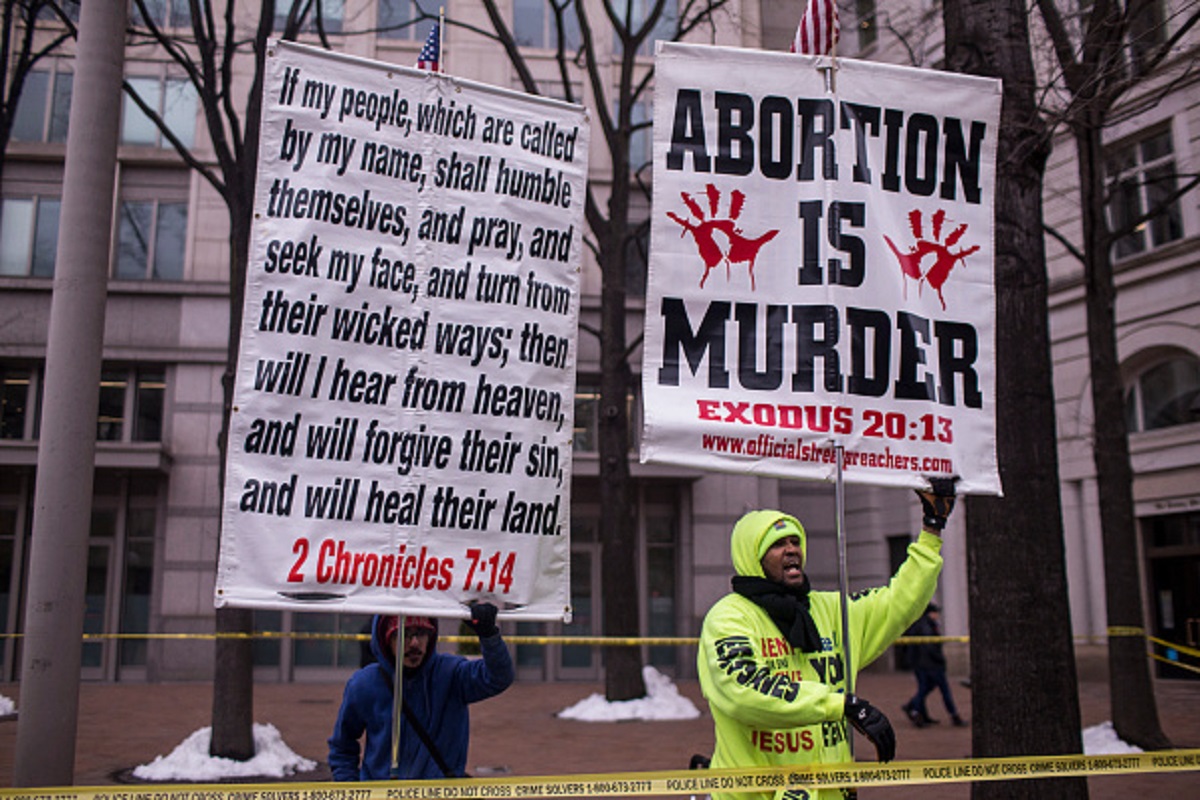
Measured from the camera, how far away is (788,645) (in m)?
4.08

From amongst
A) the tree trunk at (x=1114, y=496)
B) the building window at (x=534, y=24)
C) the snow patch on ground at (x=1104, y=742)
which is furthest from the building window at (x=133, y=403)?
the snow patch on ground at (x=1104, y=742)

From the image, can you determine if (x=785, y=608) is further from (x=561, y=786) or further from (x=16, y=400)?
(x=16, y=400)

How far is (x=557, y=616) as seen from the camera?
4.70 meters

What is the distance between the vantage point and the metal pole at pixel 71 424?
5805 millimetres

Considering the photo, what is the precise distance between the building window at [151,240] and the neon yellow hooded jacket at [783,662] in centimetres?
2147

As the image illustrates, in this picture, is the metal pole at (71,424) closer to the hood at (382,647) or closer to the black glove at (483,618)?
the hood at (382,647)

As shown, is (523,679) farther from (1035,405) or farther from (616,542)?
(1035,405)

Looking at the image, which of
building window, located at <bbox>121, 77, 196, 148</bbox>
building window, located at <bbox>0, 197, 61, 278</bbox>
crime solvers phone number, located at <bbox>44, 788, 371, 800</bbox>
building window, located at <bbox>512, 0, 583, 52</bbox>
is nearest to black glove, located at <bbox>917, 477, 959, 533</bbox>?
crime solvers phone number, located at <bbox>44, 788, 371, 800</bbox>

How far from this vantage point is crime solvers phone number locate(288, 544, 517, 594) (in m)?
4.30

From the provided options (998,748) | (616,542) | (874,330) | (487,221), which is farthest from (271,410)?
(616,542)

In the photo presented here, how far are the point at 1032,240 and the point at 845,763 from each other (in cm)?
398

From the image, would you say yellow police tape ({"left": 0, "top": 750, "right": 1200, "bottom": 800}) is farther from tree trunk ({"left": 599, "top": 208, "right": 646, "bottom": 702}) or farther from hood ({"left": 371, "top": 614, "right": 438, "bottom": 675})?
tree trunk ({"left": 599, "top": 208, "right": 646, "bottom": 702})

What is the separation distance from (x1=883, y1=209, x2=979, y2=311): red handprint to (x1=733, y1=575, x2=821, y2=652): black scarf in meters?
1.53

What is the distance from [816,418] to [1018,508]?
2460mm
